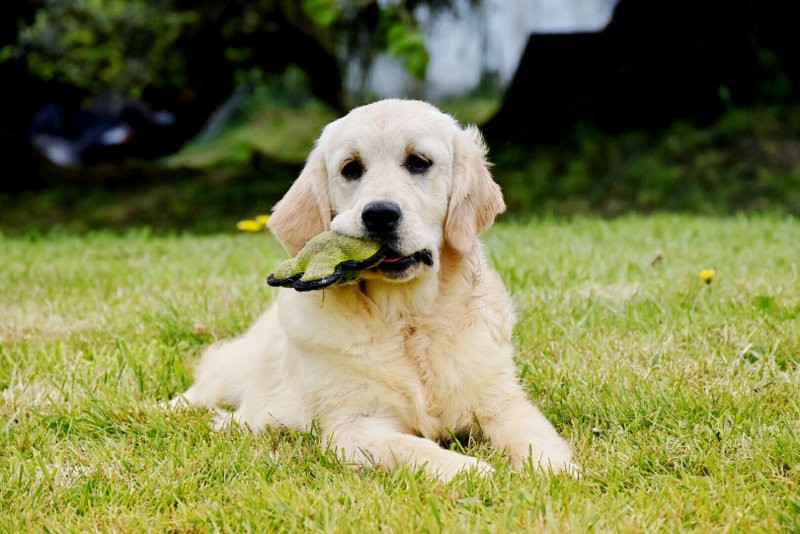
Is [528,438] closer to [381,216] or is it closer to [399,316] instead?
[399,316]

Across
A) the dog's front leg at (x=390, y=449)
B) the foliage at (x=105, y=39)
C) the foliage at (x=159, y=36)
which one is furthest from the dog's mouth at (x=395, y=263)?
the foliage at (x=105, y=39)

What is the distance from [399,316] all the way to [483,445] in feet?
1.73

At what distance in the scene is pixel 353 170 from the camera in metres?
2.95

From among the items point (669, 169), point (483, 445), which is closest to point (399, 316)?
point (483, 445)

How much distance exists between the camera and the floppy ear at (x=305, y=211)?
305 centimetres

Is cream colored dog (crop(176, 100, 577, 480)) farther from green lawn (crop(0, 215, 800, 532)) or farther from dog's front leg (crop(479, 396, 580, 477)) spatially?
green lawn (crop(0, 215, 800, 532))

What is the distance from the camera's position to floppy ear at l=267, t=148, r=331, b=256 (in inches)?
120

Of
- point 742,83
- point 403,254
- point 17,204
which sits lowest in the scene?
point 17,204

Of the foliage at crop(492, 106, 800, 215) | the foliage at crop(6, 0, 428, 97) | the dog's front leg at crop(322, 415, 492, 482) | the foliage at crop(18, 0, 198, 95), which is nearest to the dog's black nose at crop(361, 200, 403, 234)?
the dog's front leg at crop(322, 415, 492, 482)

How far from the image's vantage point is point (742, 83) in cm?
1065

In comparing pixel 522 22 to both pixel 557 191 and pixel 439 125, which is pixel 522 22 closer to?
pixel 557 191

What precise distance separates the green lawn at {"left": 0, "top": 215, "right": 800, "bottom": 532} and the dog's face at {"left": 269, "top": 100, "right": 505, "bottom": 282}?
654 millimetres

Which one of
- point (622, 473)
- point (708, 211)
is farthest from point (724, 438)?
point (708, 211)

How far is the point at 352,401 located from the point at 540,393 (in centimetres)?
77
